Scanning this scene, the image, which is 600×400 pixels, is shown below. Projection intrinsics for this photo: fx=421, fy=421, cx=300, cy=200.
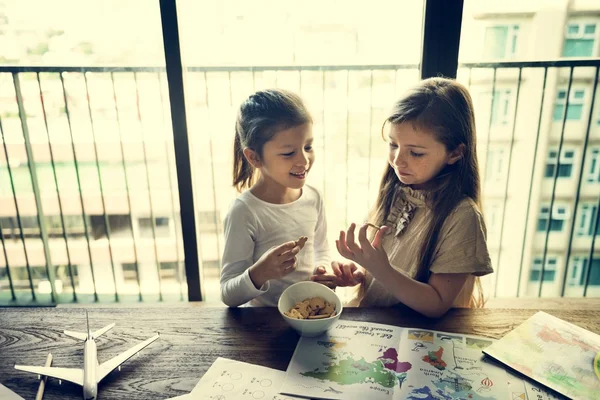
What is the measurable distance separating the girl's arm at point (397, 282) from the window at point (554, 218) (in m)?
2.00

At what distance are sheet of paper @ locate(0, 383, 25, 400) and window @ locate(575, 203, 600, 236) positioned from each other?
298cm

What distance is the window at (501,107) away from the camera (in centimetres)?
251

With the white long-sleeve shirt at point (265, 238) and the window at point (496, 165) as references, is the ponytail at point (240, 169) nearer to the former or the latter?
the white long-sleeve shirt at point (265, 238)

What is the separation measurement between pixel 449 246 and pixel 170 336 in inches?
29.3

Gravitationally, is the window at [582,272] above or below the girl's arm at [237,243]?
below

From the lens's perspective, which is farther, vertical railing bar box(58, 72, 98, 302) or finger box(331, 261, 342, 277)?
vertical railing bar box(58, 72, 98, 302)

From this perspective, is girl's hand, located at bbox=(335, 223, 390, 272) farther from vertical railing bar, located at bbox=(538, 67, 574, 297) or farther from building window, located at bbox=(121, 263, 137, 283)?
building window, located at bbox=(121, 263, 137, 283)

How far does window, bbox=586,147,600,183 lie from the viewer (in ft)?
8.25

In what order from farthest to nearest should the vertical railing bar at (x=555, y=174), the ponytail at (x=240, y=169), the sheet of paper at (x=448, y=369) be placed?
the vertical railing bar at (x=555, y=174), the ponytail at (x=240, y=169), the sheet of paper at (x=448, y=369)

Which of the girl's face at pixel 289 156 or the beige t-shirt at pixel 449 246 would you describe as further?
the girl's face at pixel 289 156

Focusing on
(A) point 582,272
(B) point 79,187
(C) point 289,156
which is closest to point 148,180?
(B) point 79,187

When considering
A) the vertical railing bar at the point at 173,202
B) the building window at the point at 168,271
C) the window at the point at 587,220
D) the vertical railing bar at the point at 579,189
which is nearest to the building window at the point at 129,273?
the building window at the point at 168,271

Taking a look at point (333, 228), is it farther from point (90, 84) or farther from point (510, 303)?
point (90, 84)

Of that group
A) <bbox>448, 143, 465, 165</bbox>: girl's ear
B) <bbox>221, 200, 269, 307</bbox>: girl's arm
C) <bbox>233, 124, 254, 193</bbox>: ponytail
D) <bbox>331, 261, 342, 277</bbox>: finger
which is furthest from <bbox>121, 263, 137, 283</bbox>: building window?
<bbox>448, 143, 465, 165</bbox>: girl's ear
